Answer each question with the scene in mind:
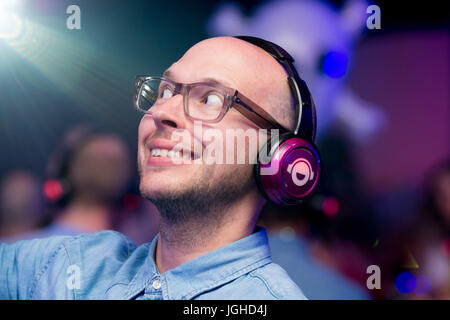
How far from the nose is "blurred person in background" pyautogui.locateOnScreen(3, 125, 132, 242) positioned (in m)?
1.07

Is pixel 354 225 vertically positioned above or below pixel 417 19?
below

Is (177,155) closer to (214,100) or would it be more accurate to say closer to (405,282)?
(214,100)

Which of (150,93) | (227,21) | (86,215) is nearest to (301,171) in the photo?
(150,93)

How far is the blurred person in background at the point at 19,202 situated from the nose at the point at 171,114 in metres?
1.80

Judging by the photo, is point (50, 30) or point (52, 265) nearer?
point (52, 265)

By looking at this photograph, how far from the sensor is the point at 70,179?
2.29 meters

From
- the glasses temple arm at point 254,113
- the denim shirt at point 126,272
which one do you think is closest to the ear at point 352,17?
the glasses temple arm at point 254,113

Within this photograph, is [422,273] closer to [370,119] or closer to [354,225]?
[354,225]

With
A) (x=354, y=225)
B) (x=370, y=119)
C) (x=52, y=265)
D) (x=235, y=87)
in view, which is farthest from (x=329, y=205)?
(x=52, y=265)

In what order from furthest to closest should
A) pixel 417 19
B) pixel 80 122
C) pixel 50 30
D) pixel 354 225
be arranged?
pixel 354 225, pixel 80 122, pixel 417 19, pixel 50 30

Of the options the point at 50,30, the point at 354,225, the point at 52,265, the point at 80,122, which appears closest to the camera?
the point at 52,265
